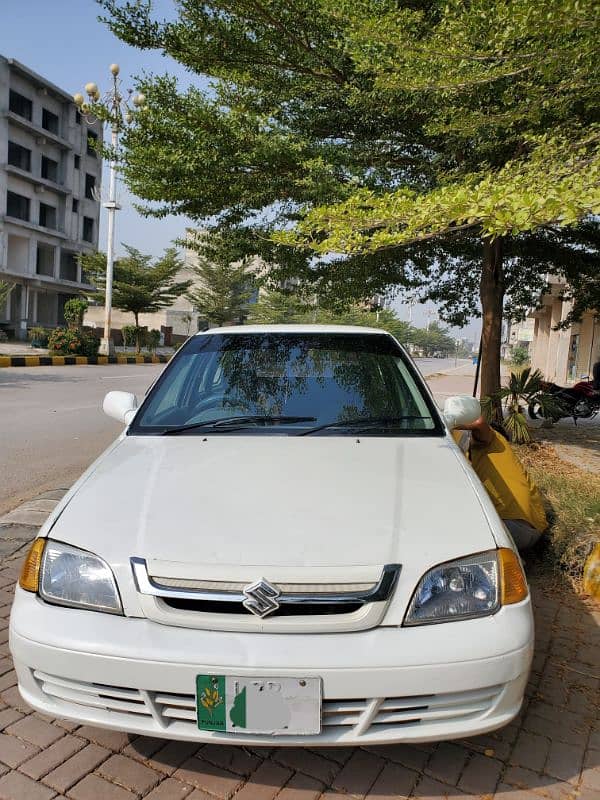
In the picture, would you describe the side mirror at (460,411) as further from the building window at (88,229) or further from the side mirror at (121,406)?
the building window at (88,229)

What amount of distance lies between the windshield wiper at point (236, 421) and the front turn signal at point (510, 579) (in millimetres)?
1203

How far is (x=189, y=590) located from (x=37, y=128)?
4568 cm

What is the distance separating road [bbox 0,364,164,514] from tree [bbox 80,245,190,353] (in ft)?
68.6

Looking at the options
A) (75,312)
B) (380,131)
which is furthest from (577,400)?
(75,312)

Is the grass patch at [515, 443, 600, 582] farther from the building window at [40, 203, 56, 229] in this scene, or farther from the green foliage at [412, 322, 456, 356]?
the green foliage at [412, 322, 456, 356]

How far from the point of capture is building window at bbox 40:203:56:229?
1721 inches

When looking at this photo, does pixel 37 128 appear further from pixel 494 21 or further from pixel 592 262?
pixel 494 21

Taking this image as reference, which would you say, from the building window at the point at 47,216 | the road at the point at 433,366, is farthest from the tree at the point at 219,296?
the road at the point at 433,366

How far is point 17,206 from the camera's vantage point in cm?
4116

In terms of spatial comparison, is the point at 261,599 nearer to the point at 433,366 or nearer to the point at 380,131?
the point at 380,131

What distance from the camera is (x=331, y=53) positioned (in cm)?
685

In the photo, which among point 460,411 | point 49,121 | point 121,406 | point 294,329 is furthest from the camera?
point 49,121

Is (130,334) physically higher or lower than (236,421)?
higher

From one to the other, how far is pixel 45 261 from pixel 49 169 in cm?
625
